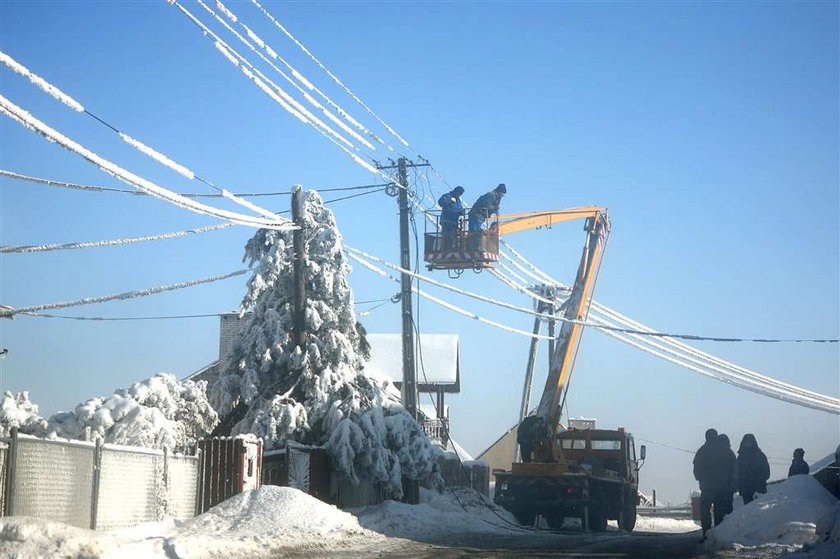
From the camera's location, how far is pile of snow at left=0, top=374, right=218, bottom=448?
19.8m

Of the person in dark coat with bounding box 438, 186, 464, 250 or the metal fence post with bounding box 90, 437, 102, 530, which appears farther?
the person in dark coat with bounding box 438, 186, 464, 250

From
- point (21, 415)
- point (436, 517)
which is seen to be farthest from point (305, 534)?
point (436, 517)

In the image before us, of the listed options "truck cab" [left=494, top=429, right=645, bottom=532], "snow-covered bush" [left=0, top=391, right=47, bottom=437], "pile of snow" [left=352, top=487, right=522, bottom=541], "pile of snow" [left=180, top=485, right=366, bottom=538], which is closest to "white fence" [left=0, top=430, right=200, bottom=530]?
"pile of snow" [left=180, top=485, right=366, bottom=538]

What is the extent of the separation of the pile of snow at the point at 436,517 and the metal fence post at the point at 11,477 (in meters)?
8.92

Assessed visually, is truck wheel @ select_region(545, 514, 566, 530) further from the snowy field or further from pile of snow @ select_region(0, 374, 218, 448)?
pile of snow @ select_region(0, 374, 218, 448)

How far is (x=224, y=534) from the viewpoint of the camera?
16.5 metres

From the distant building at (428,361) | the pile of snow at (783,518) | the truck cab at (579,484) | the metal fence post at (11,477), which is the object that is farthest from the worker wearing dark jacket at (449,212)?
the distant building at (428,361)

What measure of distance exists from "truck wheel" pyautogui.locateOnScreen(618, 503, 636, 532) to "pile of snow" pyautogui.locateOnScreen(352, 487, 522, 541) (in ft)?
10.2

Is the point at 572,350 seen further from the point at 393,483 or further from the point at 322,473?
the point at 322,473

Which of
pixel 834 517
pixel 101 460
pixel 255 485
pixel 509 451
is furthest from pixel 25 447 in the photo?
pixel 509 451

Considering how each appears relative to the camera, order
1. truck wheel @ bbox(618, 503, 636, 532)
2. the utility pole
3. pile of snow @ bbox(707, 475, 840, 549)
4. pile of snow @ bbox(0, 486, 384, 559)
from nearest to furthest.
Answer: pile of snow @ bbox(0, 486, 384, 559), pile of snow @ bbox(707, 475, 840, 549), the utility pole, truck wheel @ bbox(618, 503, 636, 532)

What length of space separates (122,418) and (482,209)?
1200 centimetres

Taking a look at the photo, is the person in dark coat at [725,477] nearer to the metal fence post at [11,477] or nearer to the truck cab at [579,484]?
the truck cab at [579,484]

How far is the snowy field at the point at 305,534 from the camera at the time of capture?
11508 mm
